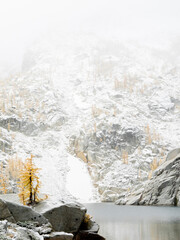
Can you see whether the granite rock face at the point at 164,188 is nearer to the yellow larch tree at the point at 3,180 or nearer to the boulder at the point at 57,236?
the yellow larch tree at the point at 3,180

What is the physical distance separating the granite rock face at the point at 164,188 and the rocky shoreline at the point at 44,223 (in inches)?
2300

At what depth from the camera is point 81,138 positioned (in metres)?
154

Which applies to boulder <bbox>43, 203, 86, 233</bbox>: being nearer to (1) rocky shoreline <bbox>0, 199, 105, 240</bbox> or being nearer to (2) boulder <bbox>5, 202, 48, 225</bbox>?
(1) rocky shoreline <bbox>0, 199, 105, 240</bbox>

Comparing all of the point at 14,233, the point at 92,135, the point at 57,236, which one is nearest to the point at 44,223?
the point at 57,236

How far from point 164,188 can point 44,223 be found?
232ft

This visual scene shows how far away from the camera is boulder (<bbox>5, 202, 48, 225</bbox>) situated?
21.2 m

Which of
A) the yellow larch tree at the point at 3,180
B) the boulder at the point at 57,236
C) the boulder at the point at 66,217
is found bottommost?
the yellow larch tree at the point at 3,180

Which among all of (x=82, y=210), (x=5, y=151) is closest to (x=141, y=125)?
(x=5, y=151)

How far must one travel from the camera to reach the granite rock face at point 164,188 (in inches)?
3287

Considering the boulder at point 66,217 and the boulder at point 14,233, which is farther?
the boulder at point 66,217

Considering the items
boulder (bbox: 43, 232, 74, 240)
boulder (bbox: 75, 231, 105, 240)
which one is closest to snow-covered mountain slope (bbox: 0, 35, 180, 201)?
boulder (bbox: 75, 231, 105, 240)

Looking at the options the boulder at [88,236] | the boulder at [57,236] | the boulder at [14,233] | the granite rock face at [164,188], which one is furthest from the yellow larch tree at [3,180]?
the boulder at [14,233]

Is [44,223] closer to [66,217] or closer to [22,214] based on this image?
[22,214]

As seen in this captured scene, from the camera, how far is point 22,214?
21.6 m
